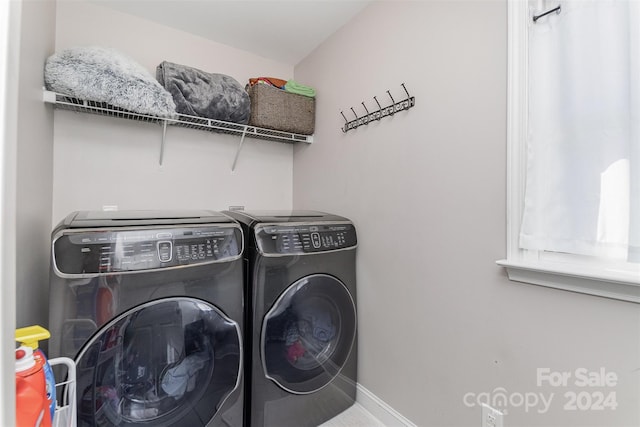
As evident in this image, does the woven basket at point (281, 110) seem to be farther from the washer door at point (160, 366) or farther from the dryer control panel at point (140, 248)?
the washer door at point (160, 366)

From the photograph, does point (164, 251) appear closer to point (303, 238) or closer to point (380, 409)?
point (303, 238)

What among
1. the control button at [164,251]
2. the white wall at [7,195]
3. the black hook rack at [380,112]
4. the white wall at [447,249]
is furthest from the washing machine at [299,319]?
the white wall at [7,195]

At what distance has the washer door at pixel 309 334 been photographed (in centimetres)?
134

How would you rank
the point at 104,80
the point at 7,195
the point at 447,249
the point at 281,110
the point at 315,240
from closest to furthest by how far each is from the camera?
the point at 7,195
the point at 447,249
the point at 104,80
the point at 315,240
the point at 281,110

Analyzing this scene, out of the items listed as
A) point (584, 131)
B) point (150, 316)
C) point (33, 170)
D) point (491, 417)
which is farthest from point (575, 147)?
point (33, 170)

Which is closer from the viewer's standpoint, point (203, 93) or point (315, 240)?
point (315, 240)

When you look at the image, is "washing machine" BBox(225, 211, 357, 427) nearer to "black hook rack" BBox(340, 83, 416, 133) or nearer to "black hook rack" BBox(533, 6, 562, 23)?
"black hook rack" BBox(340, 83, 416, 133)

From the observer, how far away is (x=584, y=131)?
871 millimetres

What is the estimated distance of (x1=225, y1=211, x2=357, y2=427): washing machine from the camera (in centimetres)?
131

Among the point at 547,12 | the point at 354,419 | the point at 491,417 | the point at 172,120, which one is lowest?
the point at 354,419

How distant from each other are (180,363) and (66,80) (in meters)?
1.34

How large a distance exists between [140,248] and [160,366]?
46cm

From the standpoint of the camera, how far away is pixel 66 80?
1.29m

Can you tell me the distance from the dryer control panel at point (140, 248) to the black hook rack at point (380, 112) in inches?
37.4
